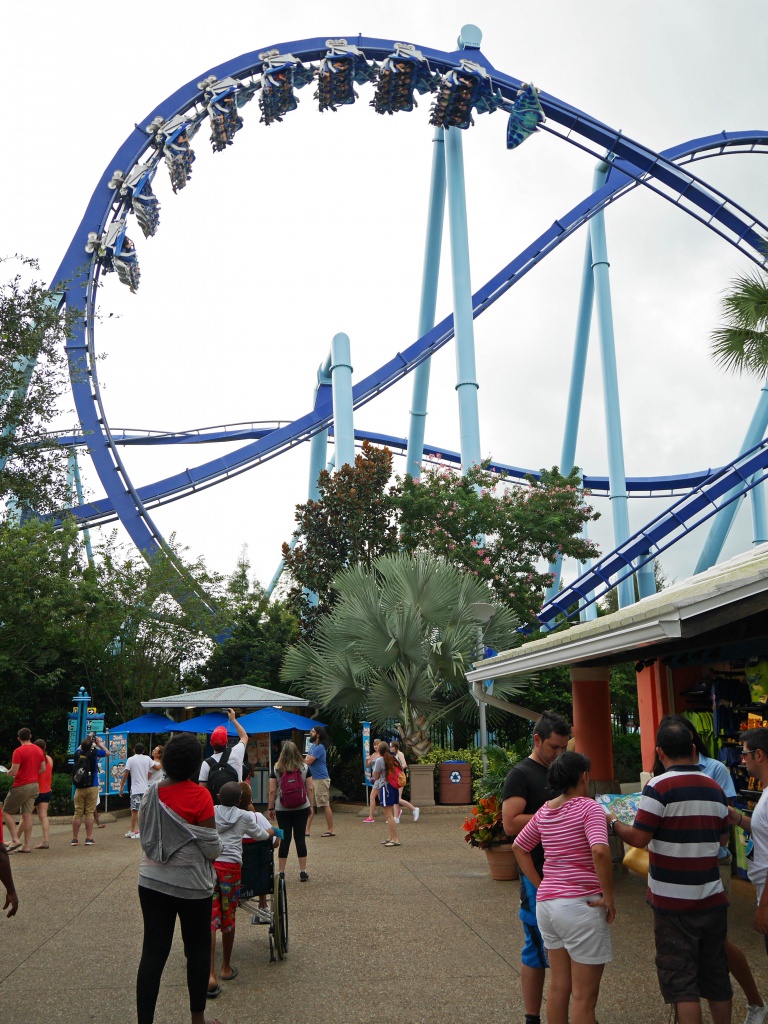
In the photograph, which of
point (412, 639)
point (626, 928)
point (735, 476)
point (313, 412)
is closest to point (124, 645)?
point (412, 639)

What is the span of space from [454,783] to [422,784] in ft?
2.27

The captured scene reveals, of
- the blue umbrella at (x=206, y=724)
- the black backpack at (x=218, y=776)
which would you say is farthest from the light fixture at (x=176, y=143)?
the black backpack at (x=218, y=776)

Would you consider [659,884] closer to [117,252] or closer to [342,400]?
[342,400]

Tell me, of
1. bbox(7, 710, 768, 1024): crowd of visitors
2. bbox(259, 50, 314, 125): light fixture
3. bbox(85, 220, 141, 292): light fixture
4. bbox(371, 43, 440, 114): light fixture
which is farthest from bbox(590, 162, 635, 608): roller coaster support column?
bbox(7, 710, 768, 1024): crowd of visitors

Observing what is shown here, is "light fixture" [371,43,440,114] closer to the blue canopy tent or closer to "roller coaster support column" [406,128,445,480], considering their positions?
"roller coaster support column" [406,128,445,480]

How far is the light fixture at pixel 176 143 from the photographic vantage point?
23062mm

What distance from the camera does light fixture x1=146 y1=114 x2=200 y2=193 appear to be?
23062mm

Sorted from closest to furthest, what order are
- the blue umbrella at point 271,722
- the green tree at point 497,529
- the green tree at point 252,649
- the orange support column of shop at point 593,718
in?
the orange support column of shop at point 593,718 < the blue umbrella at point 271,722 < the green tree at point 497,529 < the green tree at point 252,649

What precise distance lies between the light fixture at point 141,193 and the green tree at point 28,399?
566 inches

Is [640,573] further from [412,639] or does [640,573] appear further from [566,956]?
[566,956]

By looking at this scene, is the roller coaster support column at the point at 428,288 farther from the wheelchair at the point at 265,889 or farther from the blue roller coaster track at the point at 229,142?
the wheelchair at the point at 265,889

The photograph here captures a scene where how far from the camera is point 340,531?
2092 cm

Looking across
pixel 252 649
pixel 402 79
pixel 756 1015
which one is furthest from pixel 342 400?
pixel 756 1015

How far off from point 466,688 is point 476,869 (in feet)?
24.7
